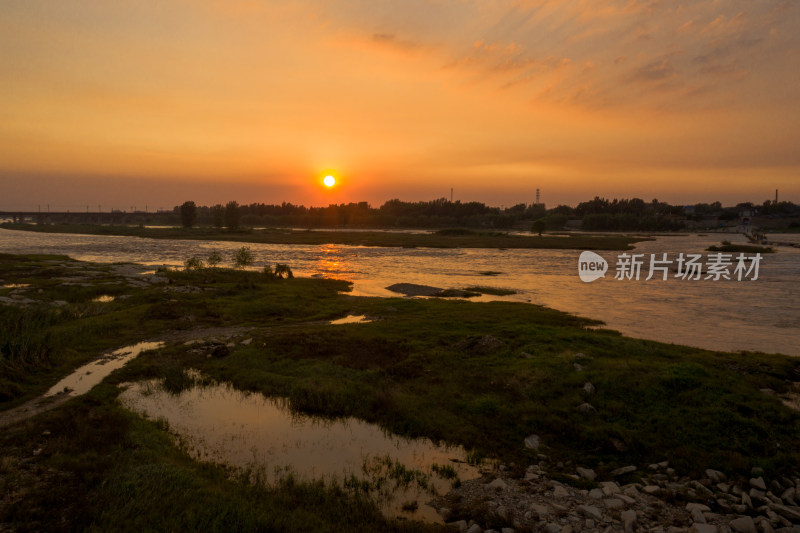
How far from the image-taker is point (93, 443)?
493 inches

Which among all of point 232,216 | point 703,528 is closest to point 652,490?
point 703,528

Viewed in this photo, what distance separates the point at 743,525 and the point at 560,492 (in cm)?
352

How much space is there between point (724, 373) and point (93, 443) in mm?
21568

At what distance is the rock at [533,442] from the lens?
13.2 m

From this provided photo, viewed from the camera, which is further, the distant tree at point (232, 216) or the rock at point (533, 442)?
the distant tree at point (232, 216)

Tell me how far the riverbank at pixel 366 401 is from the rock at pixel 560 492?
56cm

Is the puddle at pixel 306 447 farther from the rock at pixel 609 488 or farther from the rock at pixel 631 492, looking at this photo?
the rock at pixel 631 492

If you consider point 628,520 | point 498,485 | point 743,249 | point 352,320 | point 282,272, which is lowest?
point 352,320

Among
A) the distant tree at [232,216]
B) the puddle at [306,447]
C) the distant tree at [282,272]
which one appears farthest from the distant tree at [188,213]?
Result: the puddle at [306,447]

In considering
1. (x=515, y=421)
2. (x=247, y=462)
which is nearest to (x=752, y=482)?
(x=515, y=421)

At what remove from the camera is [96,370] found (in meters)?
19.5

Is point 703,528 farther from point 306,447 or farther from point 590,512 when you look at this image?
point 306,447

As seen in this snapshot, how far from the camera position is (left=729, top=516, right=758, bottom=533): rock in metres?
9.09

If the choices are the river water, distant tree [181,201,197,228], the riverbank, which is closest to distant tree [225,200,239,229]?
distant tree [181,201,197,228]
